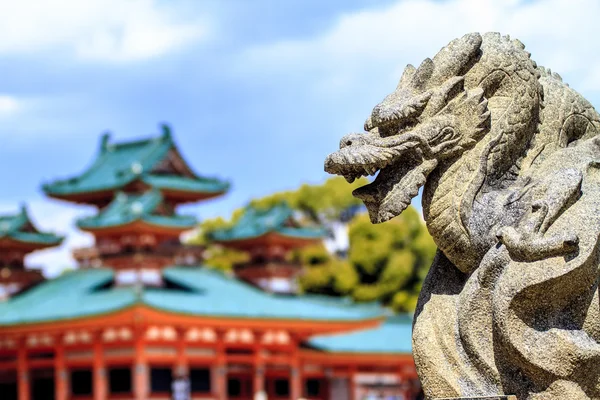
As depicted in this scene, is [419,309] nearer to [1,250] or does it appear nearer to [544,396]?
[544,396]

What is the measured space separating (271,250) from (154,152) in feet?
15.3

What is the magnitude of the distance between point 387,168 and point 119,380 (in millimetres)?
20829

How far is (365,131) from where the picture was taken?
13.2 feet

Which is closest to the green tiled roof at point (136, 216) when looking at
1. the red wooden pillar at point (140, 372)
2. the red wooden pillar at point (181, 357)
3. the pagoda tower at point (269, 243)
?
the pagoda tower at point (269, 243)

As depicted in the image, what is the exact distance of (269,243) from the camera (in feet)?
98.4

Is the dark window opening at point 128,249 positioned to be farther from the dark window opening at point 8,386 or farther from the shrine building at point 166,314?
the dark window opening at point 8,386

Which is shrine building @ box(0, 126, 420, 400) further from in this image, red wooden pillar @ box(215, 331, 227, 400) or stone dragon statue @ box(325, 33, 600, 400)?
stone dragon statue @ box(325, 33, 600, 400)

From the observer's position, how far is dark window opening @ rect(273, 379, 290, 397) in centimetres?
2700

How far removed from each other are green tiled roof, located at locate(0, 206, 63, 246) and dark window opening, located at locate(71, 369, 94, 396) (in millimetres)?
5605

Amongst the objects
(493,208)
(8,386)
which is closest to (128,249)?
(8,386)

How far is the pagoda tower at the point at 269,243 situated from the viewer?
29828mm

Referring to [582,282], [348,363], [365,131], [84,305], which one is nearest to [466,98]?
[365,131]

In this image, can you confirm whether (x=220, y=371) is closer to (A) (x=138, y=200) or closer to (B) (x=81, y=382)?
(B) (x=81, y=382)

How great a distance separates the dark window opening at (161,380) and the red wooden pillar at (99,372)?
1.12 meters
